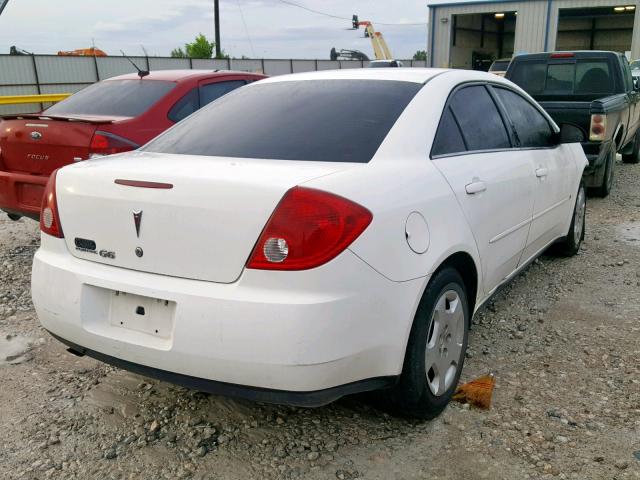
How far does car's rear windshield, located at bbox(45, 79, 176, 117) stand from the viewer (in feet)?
18.6

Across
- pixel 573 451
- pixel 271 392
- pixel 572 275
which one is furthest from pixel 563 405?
pixel 572 275

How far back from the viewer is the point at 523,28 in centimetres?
3066

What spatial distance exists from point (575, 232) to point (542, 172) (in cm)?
146

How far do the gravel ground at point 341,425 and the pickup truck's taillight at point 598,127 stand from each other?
12.5 feet

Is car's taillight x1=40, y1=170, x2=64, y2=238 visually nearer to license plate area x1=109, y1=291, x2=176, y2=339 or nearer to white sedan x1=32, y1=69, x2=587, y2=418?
white sedan x1=32, y1=69, x2=587, y2=418

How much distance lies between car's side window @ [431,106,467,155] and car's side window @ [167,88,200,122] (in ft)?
10.9

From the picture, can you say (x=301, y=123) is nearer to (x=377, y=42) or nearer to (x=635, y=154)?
(x=635, y=154)

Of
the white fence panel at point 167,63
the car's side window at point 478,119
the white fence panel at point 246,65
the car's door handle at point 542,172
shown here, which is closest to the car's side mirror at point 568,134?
the car's door handle at point 542,172

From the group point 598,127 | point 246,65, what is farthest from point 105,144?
point 246,65

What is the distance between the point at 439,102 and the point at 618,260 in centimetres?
311

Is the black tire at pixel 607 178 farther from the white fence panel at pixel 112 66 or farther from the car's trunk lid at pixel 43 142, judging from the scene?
the white fence panel at pixel 112 66

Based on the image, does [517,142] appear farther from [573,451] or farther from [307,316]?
[307,316]

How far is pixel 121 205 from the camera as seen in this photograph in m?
2.43

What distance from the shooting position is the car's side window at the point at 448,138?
292 cm
